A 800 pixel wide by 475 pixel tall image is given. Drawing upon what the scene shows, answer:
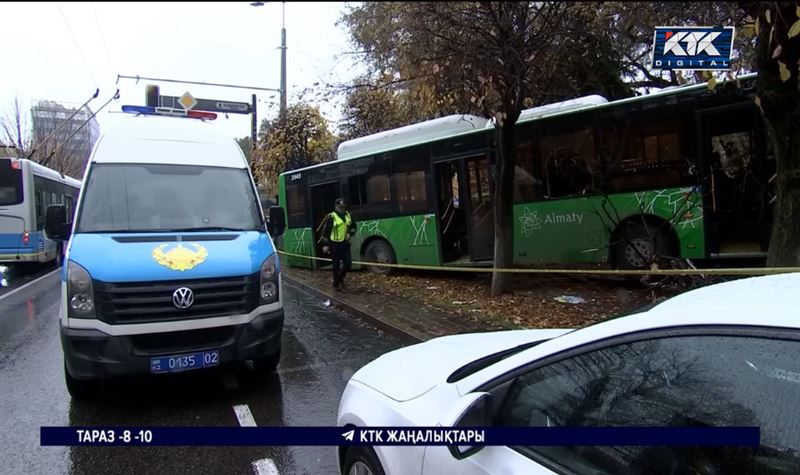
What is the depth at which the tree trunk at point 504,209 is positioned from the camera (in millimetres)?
8195

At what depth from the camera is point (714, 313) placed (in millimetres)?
1574

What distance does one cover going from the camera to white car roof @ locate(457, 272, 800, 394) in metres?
1.48

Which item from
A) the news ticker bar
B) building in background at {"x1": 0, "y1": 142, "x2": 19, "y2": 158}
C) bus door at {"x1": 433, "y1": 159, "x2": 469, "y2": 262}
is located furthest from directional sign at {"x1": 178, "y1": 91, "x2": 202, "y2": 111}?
the news ticker bar

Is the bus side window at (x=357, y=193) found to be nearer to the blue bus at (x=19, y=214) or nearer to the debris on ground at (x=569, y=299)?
the debris on ground at (x=569, y=299)

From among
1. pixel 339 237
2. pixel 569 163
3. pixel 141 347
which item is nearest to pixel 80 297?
pixel 141 347

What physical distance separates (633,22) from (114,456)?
29.1 feet

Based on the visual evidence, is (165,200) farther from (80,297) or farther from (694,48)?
(694,48)

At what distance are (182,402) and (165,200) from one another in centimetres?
198

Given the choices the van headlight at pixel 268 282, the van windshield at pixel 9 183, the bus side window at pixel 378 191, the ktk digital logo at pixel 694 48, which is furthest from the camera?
the van windshield at pixel 9 183

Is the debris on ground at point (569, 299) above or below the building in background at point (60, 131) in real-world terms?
below

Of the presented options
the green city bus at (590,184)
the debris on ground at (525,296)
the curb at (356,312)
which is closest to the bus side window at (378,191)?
the green city bus at (590,184)

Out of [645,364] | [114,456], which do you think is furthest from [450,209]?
[645,364]

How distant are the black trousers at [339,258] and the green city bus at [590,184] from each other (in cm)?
160

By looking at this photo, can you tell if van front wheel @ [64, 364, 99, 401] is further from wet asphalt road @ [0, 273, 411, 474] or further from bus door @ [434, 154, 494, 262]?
bus door @ [434, 154, 494, 262]
